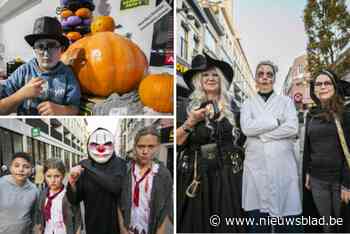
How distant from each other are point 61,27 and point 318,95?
1868mm

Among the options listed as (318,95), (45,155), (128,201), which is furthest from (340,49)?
(45,155)

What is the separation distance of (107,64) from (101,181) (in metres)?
0.84

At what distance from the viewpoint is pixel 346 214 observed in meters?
2.98

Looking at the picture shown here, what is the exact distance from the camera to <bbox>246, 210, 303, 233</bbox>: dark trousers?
3.02m

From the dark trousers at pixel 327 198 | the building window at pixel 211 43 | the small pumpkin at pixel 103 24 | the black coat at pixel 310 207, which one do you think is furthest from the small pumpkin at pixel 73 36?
the dark trousers at pixel 327 198

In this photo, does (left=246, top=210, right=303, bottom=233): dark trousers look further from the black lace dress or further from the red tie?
the red tie

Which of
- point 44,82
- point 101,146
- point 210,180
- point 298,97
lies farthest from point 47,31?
point 298,97

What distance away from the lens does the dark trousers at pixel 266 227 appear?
3.02 metres

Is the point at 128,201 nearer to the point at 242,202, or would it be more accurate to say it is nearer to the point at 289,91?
the point at 242,202

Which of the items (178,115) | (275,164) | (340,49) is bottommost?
(275,164)

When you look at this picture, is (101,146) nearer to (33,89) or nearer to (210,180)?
(33,89)

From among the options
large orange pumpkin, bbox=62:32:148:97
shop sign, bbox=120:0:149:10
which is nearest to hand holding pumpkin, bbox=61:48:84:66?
large orange pumpkin, bbox=62:32:148:97

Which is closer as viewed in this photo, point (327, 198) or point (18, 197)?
point (327, 198)

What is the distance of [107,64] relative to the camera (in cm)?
303
